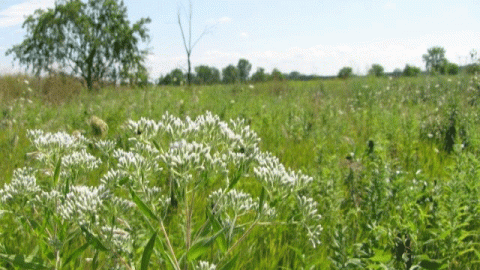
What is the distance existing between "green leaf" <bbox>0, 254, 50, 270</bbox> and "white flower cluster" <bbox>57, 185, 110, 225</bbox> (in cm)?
18

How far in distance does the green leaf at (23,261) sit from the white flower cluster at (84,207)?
182mm

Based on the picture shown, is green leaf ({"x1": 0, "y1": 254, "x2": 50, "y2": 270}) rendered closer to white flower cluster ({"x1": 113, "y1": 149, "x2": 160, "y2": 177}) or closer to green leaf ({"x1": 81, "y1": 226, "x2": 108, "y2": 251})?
green leaf ({"x1": 81, "y1": 226, "x2": 108, "y2": 251})

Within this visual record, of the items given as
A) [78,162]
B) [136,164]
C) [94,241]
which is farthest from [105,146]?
[94,241]

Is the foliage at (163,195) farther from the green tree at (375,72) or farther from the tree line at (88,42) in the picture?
the tree line at (88,42)

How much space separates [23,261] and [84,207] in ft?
0.93

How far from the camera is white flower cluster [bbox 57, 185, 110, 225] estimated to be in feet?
5.11

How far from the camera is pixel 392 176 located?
2.87 m

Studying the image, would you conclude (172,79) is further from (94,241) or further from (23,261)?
(94,241)

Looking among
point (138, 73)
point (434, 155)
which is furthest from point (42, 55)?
point (434, 155)

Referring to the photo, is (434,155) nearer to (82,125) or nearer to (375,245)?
(375,245)

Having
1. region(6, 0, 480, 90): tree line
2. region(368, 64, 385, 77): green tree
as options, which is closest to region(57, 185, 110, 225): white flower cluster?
region(368, 64, 385, 77): green tree

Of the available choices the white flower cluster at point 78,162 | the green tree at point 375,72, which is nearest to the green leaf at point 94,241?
the white flower cluster at point 78,162

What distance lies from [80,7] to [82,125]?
41735mm

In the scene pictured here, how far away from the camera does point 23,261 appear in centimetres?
156
